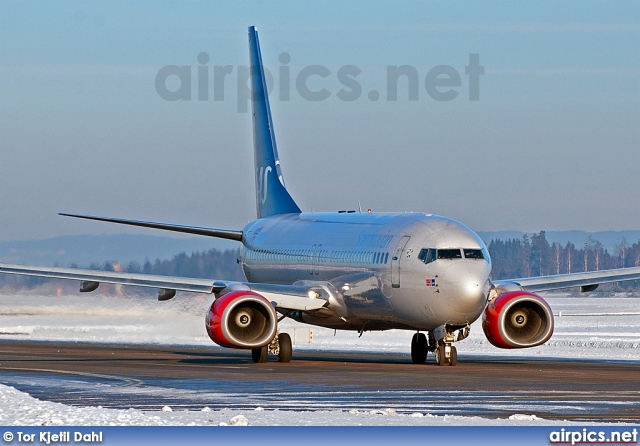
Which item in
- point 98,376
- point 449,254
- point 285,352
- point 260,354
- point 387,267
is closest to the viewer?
point 98,376

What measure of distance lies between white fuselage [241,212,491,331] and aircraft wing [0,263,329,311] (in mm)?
690

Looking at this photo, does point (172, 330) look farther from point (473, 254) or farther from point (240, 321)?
point (473, 254)

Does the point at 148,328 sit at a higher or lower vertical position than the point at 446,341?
higher

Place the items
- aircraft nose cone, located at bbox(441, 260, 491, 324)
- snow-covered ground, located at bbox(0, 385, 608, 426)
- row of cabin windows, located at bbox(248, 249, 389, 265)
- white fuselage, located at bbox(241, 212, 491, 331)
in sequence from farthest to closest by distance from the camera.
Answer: row of cabin windows, located at bbox(248, 249, 389, 265) < white fuselage, located at bbox(241, 212, 491, 331) < aircraft nose cone, located at bbox(441, 260, 491, 324) < snow-covered ground, located at bbox(0, 385, 608, 426)

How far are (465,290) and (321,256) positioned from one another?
746 centimetres

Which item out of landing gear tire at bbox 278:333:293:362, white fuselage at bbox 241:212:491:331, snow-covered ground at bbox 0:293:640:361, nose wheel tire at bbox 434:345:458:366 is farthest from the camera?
snow-covered ground at bbox 0:293:640:361

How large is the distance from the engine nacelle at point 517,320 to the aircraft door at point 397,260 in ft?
8.26

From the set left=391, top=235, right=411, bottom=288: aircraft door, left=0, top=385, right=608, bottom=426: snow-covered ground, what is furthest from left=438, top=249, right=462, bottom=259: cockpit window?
left=0, top=385, right=608, bottom=426: snow-covered ground

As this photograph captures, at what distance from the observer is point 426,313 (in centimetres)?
3158

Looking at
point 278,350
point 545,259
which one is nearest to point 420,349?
point 278,350

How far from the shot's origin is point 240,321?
110ft

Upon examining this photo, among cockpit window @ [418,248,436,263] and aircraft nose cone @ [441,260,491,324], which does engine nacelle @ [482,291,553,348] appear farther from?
cockpit window @ [418,248,436,263]

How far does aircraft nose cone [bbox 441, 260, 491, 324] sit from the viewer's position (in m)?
30.8

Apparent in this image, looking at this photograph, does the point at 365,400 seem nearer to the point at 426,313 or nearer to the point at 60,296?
the point at 426,313
